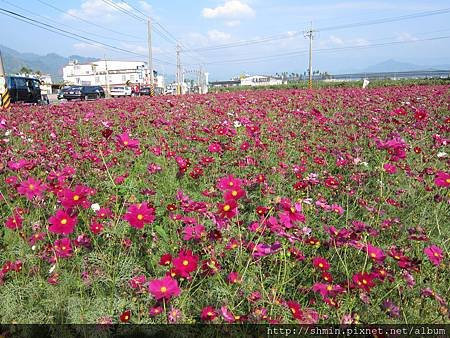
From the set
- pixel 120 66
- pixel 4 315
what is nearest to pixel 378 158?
pixel 4 315

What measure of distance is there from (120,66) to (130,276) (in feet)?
389

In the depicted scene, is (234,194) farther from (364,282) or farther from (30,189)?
(30,189)

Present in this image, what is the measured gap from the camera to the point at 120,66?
11081 centimetres

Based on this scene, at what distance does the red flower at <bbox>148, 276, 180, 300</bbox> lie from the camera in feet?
4.26

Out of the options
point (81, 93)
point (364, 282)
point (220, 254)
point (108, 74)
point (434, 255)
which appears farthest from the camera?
point (108, 74)

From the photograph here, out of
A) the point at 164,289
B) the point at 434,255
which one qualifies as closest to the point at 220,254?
the point at 164,289

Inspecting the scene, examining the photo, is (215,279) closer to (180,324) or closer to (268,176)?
(180,324)

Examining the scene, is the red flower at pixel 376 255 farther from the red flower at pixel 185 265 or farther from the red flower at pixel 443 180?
the red flower at pixel 185 265

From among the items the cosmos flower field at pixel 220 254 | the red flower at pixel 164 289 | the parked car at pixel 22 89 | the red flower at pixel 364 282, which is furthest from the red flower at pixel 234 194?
the parked car at pixel 22 89

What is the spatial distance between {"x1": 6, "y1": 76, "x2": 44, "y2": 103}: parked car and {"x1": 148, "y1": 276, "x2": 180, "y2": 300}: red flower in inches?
797

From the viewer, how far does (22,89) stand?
19.1 meters

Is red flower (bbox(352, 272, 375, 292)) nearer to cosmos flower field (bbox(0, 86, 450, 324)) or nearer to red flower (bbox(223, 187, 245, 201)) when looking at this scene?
cosmos flower field (bbox(0, 86, 450, 324))

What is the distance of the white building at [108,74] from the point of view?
90.8 meters

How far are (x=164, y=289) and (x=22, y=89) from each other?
2141cm
